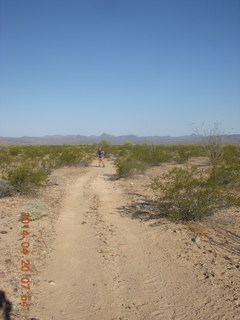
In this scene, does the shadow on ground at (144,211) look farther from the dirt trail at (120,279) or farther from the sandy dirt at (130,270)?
the dirt trail at (120,279)

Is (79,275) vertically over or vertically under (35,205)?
under

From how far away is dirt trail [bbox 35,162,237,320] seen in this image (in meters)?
3.13

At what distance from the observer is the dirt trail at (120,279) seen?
3.13m

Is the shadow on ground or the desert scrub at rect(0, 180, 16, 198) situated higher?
the desert scrub at rect(0, 180, 16, 198)

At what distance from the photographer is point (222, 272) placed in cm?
394

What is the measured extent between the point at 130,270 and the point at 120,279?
329 mm

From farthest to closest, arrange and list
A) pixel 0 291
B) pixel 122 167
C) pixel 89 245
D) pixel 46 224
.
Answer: pixel 122 167 → pixel 46 224 → pixel 89 245 → pixel 0 291

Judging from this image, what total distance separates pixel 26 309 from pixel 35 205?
385 centimetres

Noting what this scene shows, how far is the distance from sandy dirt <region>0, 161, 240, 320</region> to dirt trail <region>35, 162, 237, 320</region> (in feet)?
0.04

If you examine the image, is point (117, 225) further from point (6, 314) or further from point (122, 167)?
point (122, 167)

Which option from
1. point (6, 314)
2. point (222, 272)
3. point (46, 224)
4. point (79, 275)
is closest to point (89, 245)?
point (79, 275)
